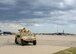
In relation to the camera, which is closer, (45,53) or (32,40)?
(45,53)

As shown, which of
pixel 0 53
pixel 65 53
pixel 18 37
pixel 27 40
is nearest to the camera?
pixel 65 53

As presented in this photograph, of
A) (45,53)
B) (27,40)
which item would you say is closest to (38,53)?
(45,53)

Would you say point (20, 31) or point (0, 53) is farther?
point (20, 31)

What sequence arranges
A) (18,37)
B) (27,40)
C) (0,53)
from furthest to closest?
(18,37) < (27,40) < (0,53)

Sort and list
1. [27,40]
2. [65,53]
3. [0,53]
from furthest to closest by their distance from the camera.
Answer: [27,40] → [0,53] → [65,53]

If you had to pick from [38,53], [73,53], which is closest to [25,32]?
[38,53]

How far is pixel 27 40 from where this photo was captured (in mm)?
36844

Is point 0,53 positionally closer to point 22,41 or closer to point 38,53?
point 38,53

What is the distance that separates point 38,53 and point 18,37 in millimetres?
16619

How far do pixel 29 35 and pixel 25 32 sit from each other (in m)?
2.80

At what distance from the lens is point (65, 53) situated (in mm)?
20438

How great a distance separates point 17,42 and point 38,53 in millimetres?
18125

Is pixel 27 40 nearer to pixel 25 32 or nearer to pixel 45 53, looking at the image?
pixel 25 32

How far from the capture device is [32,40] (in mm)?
37000
